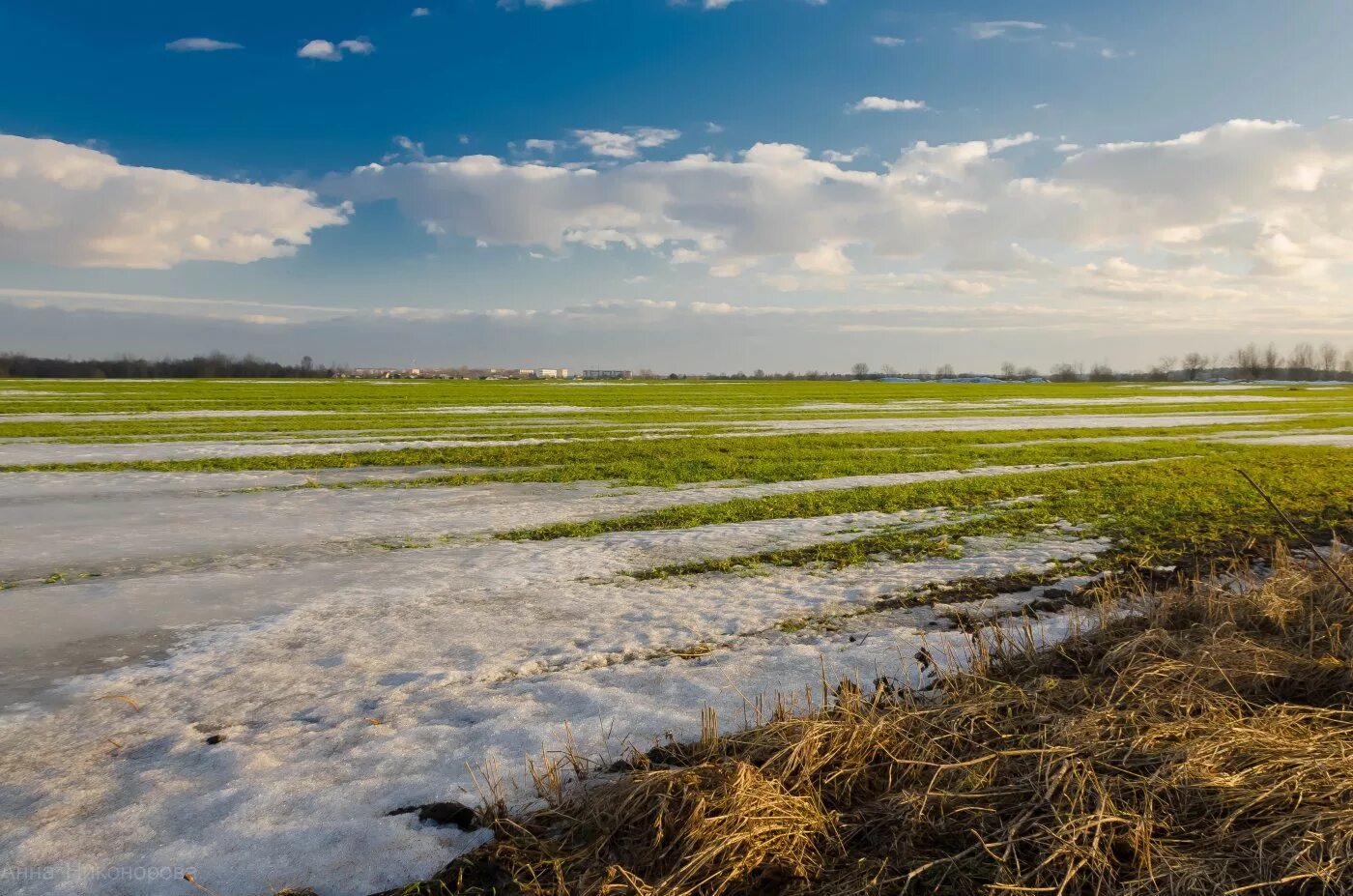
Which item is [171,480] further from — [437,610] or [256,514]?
[437,610]

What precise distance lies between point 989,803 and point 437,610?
20.3 feet

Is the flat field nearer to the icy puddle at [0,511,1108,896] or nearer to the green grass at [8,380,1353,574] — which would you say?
the icy puddle at [0,511,1108,896]

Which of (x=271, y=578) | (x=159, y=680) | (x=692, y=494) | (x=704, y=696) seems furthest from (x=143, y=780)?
(x=692, y=494)

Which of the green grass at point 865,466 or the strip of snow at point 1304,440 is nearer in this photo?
the green grass at point 865,466

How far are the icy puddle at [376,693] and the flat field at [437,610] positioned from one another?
0.03 m

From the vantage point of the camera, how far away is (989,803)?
3.94 m

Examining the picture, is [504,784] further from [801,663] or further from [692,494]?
[692,494]

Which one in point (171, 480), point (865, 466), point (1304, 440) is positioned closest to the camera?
point (171, 480)

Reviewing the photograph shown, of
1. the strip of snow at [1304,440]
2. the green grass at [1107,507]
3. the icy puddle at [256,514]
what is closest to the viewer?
the icy puddle at [256,514]

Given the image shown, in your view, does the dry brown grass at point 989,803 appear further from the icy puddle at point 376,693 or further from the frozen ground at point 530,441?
the frozen ground at point 530,441

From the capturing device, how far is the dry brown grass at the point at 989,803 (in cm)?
342

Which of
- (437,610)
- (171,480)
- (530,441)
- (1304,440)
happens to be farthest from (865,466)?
(1304,440)

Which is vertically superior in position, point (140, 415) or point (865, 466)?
point (140, 415)

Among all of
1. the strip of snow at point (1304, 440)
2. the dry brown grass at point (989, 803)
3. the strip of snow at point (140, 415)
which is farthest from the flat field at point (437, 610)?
the strip of snow at point (140, 415)
